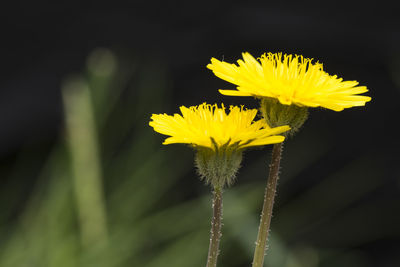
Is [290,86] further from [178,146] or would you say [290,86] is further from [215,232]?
[178,146]

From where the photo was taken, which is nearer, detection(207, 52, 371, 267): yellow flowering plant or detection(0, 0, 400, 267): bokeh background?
detection(207, 52, 371, 267): yellow flowering plant

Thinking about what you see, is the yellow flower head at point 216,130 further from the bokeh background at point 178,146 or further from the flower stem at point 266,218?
the bokeh background at point 178,146

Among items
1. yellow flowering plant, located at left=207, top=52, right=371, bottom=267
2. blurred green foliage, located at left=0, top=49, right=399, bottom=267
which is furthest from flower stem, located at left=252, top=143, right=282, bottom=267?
blurred green foliage, located at left=0, top=49, right=399, bottom=267

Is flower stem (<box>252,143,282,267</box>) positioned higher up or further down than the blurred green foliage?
further down

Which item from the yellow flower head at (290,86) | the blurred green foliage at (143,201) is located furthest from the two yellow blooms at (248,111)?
the blurred green foliage at (143,201)

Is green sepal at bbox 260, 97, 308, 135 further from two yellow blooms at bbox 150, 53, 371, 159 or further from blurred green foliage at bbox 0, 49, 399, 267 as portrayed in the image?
blurred green foliage at bbox 0, 49, 399, 267

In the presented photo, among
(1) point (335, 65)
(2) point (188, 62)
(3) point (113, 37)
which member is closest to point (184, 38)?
(2) point (188, 62)
